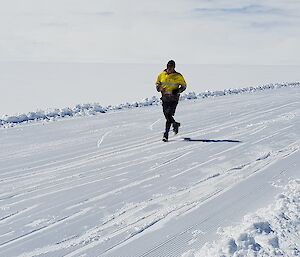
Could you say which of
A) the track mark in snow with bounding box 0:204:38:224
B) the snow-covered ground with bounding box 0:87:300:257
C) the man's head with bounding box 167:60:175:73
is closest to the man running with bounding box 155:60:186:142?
the man's head with bounding box 167:60:175:73

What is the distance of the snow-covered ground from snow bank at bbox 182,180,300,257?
0.01 m

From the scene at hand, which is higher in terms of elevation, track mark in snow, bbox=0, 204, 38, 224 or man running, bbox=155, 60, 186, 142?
man running, bbox=155, 60, 186, 142

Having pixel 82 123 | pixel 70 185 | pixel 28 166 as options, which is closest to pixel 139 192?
pixel 70 185

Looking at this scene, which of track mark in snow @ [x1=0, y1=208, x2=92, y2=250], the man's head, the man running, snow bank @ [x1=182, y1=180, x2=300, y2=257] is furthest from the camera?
the man running

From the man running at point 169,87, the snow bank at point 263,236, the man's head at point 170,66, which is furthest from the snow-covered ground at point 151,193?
the man's head at point 170,66

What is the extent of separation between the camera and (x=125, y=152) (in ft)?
33.0

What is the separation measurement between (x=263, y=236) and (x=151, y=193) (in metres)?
2.11

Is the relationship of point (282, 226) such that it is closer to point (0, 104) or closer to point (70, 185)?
point (70, 185)

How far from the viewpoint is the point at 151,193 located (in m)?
6.86

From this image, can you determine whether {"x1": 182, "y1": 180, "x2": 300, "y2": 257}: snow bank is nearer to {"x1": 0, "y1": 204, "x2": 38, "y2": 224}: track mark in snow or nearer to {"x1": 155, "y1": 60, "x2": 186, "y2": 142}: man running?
{"x1": 0, "y1": 204, "x2": 38, "y2": 224}: track mark in snow

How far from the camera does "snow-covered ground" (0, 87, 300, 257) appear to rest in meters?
5.09

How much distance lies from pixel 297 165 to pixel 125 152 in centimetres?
329

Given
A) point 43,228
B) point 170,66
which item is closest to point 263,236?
point 43,228

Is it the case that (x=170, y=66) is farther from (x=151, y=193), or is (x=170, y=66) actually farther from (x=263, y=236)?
(x=263, y=236)
